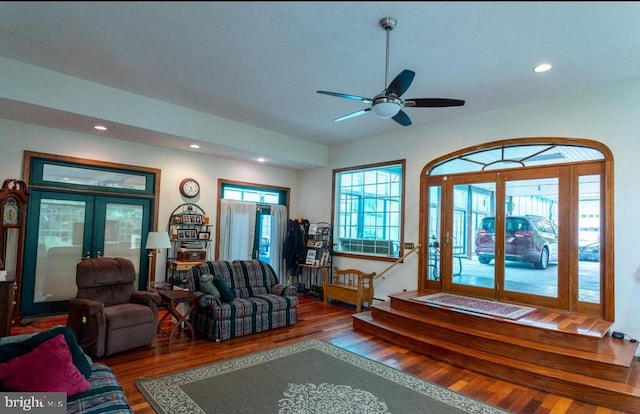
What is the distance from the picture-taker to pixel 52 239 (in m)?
5.04

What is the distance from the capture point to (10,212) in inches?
179

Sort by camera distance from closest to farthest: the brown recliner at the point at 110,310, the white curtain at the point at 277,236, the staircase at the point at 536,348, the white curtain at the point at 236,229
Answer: the staircase at the point at 536,348, the brown recliner at the point at 110,310, the white curtain at the point at 236,229, the white curtain at the point at 277,236

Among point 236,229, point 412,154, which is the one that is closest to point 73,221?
point 236,229

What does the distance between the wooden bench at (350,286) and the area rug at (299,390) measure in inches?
84.0

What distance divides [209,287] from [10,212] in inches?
111

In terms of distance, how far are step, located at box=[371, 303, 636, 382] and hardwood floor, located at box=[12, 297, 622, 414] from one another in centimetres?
33

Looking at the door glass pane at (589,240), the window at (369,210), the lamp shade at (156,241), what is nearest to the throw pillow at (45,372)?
the lamp shade at (156,241)

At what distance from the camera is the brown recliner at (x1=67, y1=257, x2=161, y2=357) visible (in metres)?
3.60

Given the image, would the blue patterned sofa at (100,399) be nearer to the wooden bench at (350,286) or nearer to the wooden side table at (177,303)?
the wooden side table at (177,303)

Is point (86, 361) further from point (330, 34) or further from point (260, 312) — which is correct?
point (330, 34)

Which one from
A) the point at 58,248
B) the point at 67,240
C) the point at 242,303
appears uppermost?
the point at 67,240

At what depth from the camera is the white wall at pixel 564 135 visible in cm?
385

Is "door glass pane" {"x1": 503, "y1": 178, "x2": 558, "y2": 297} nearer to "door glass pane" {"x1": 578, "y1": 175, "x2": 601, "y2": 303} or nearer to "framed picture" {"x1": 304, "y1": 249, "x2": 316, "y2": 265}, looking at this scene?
"door glass pane" {"x1": 578, "y1": 175, "x2": 601, "y2": 303}

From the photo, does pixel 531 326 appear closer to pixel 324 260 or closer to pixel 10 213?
pixel 324 260
